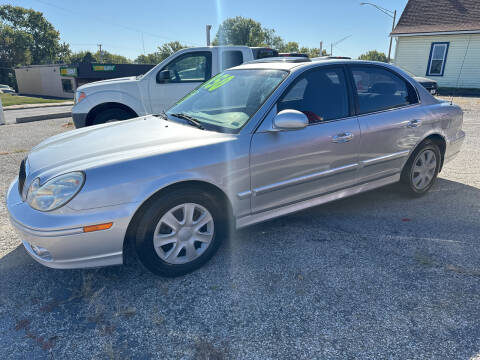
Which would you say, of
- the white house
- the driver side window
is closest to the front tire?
the driver side window

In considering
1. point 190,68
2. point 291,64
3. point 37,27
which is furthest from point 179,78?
point 37,27

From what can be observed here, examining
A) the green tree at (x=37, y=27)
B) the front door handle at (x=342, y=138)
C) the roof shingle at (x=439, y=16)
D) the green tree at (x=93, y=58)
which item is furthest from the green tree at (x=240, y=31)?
the front door handle at (x=342, y=138)

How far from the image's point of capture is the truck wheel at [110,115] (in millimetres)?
6296

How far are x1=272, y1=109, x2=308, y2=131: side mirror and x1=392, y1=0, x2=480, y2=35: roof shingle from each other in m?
20.1

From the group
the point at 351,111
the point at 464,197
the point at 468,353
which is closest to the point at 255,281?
the point at 468,353

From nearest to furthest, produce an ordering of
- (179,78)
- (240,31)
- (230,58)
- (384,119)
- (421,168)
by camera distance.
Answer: (384,119) → (421,168) → (179,78) → (230,58) → (240,31)

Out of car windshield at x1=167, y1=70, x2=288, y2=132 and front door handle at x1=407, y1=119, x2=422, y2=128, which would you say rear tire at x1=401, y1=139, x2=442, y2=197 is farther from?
car windshield at x1=167, y1=70, x2=288, y2=132

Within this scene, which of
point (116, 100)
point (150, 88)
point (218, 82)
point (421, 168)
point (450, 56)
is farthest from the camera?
point (450, 56)

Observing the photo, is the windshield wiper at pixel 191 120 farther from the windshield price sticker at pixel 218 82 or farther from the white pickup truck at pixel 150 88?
the white pickup truck at pixel 150 88

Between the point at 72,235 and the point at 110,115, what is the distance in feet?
15.1

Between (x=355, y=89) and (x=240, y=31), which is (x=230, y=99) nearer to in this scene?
(x=355, y=89)

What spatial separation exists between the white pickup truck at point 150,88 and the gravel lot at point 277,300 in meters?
3.40

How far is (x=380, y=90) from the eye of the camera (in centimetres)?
373

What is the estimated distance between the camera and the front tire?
8.11ft
